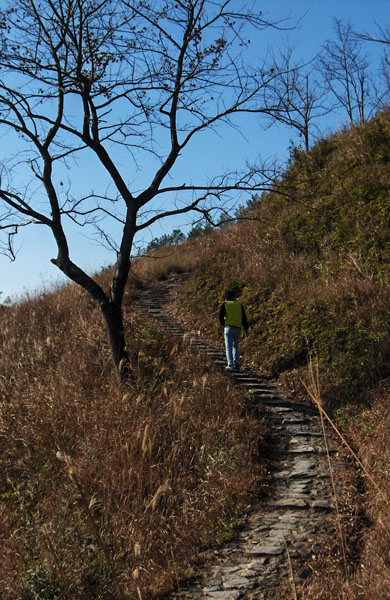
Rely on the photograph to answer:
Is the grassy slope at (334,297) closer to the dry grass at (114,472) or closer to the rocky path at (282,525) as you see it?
the rocky path at (282,525)

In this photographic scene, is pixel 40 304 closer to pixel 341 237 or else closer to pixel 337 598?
pixel 341 237

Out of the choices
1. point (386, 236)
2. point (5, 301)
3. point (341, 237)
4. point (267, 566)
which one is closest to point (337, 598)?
point (267, 566)

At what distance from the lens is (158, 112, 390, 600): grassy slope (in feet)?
17.5

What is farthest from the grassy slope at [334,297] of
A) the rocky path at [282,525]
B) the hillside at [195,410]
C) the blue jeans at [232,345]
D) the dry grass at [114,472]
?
the dry grass at [114,472]

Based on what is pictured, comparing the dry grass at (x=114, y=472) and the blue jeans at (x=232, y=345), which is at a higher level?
the blue jeans at (x=232, y=345)

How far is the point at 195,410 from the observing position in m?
7.68

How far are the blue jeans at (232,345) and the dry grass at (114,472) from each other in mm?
751

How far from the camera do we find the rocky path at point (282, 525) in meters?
4.46

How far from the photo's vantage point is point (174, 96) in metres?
9.38

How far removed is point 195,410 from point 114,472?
1974mm

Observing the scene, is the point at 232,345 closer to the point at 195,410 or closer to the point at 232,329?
the point at 232,329

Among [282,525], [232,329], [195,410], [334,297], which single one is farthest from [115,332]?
[282,525]

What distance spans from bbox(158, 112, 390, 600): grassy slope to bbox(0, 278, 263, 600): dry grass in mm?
1412

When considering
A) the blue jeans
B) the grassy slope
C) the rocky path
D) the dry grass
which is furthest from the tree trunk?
the grassy slope
